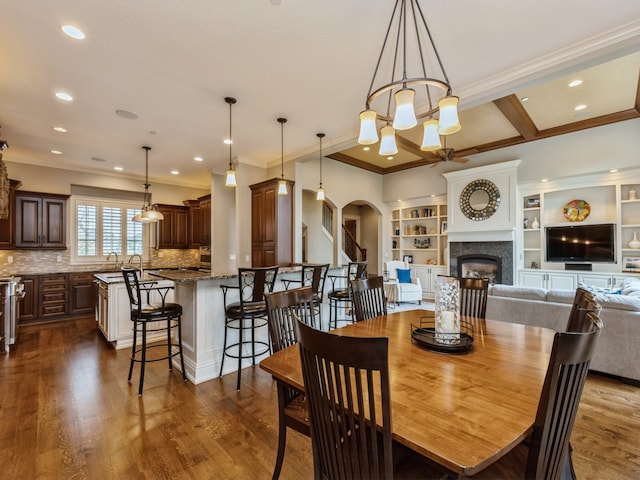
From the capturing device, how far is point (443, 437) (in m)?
0.90

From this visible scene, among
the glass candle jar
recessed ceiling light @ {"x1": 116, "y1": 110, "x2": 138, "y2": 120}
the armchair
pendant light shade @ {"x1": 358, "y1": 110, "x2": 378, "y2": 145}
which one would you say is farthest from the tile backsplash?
the glass candle jar

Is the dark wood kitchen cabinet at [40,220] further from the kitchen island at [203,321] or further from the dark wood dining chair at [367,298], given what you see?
the dark wood dining chair at [367,298]

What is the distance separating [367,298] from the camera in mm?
2617

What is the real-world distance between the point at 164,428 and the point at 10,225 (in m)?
5.32

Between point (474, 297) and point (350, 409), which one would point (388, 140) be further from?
point (350, 409)

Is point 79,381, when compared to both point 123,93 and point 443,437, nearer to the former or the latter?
point 123,93

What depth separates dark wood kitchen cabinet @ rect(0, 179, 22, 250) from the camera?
16.8 feet

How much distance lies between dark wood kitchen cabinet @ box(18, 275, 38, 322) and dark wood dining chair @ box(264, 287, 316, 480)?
230 inches

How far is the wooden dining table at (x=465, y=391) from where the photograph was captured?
0.87 metres

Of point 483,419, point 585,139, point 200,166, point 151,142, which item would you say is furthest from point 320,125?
point 585,139

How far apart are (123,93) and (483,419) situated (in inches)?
164

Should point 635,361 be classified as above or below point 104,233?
below

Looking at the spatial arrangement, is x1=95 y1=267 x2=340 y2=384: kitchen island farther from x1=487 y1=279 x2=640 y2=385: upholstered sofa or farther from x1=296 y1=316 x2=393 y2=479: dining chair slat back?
x1=487 y1=279 x2=640 y2=385: upholstered sofa

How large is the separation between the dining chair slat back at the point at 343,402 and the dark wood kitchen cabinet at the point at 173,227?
22.9 ft
